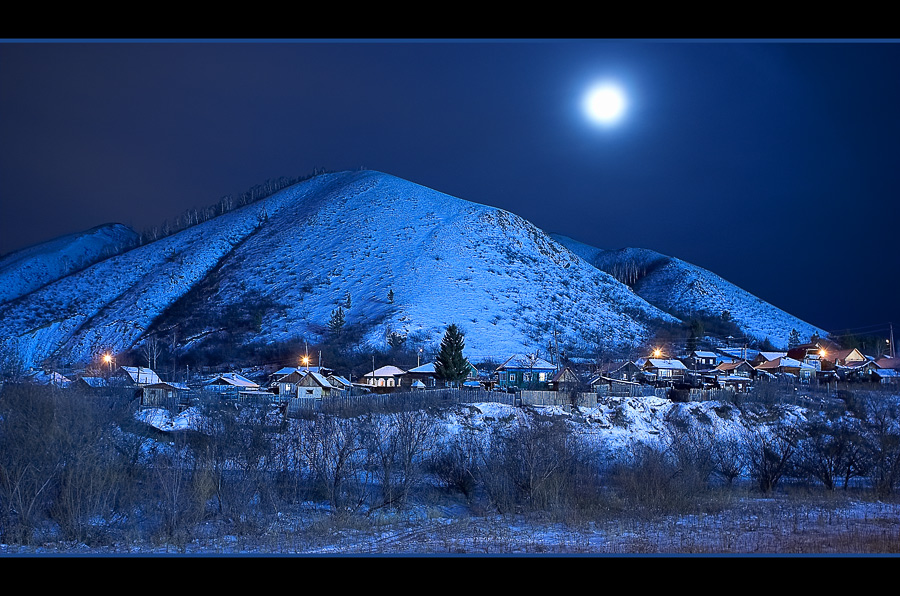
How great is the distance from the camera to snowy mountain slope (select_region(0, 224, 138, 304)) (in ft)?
138

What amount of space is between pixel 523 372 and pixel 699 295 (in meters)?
37.7

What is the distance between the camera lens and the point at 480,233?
2443 inches

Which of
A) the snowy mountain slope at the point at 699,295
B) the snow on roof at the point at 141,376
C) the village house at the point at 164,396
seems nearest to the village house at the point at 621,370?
the village house at the point at 164,396

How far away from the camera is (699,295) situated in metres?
66.7

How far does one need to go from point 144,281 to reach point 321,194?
26987 millimetres

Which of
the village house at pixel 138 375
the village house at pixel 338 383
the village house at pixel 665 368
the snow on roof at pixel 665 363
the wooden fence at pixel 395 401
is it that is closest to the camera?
the wooden fence at pixel 395 401

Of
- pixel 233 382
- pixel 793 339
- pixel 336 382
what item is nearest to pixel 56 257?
pixel 233 382

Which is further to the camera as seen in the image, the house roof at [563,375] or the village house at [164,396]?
the house roof at [563,375]

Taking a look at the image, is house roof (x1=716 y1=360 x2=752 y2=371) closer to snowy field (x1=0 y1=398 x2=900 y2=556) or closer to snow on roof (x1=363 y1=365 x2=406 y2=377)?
snow on roof (x1=363 y1=365 x2=406 y2=377)

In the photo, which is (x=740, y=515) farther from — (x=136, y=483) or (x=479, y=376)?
(x=479, y=376)

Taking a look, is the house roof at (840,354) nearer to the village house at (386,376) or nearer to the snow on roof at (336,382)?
the village house at (386,376)

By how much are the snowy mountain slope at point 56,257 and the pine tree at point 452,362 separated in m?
22.2

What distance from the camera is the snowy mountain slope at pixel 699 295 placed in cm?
6091
